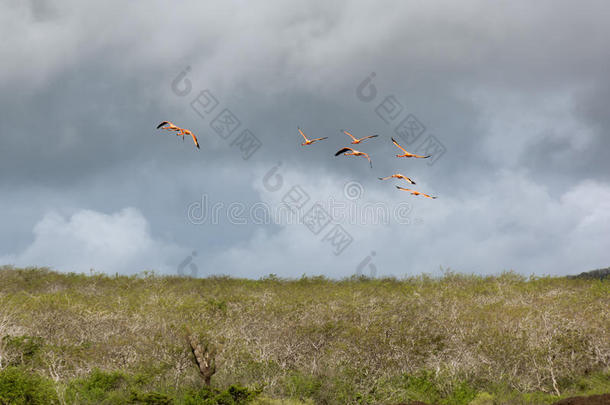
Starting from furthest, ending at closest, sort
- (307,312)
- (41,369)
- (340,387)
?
(307,312) < (41,369) < (340,387)

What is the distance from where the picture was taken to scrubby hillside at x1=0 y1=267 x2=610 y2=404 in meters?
11.4

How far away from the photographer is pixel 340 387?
11.6m

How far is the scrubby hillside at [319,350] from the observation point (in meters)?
11.4

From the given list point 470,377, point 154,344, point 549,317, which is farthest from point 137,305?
point 549,317

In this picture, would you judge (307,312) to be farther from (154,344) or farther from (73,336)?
(73,336)

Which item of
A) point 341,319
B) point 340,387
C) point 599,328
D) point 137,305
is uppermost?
point 137,305

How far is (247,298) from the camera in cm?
2002

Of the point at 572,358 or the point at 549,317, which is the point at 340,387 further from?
the point at 549,317

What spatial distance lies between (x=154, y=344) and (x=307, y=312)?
5.01 metres

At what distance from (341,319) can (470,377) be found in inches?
180

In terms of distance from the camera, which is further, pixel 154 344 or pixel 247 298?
pixel 247 298

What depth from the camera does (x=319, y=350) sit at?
13.7 m

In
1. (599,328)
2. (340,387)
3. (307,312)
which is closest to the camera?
(340,387)

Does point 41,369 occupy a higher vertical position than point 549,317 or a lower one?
higher
